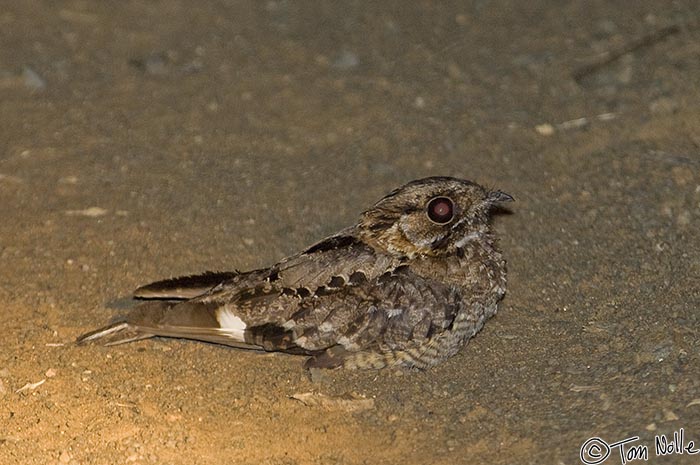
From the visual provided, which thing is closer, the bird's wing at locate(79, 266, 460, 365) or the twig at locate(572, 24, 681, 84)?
the bird's wing at locate(79, 266, 460, 365)

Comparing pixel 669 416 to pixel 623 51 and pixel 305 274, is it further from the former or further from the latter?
pixel 623 51

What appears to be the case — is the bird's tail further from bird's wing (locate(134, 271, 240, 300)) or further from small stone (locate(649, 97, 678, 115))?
small stone (locate(649, 97, 678, 115))

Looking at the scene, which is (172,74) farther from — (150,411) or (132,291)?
(150,411)

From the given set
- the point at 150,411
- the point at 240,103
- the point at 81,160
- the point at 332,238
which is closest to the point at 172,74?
the point at 240,103

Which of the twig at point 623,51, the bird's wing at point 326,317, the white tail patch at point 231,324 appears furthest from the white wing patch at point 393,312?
the twig at point 623,51

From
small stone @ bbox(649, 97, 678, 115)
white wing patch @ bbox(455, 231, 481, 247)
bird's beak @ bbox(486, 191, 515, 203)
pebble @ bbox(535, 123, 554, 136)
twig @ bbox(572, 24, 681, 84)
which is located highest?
twig @ bbox(572, 24, 681, 84)

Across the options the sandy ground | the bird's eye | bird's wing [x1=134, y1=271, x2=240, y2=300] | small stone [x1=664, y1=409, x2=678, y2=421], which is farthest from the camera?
bird's wing [x1=134, y1=271, x2=240, y2=300]

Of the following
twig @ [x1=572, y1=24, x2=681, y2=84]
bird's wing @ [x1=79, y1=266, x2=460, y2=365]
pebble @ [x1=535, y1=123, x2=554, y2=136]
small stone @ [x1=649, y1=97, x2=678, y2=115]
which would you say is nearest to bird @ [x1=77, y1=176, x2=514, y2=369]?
bird's wing @ [x1=79, y1=266, x2=460, y2=365]

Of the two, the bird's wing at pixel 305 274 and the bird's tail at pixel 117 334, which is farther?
the bird's tail at pixel 117 334

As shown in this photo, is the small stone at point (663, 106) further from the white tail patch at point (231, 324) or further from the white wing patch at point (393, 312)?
the white tail patch at point (231, 324)
